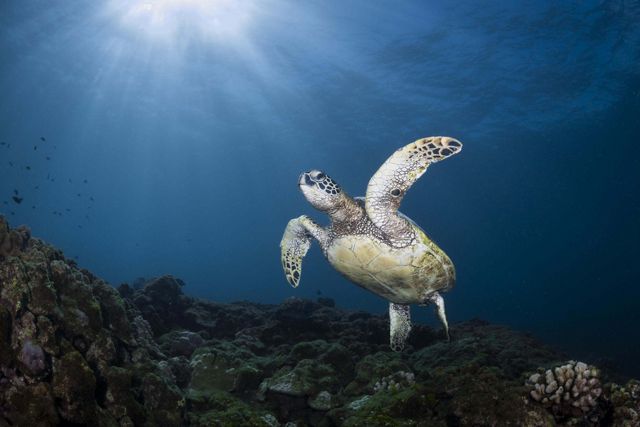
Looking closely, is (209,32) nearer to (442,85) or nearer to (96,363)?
(442,85)

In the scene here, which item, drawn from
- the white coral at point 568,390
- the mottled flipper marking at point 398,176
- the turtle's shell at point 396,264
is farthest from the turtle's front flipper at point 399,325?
the white coral at point 568,390

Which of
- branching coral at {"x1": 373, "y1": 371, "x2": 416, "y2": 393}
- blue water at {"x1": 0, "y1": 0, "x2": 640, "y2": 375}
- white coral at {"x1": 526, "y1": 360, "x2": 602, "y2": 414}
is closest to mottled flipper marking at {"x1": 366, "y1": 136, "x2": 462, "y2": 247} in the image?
branching coral at {"x1": 373, "y1": 371, "x2": 416, "y2": 393}

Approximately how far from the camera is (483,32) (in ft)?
72.2

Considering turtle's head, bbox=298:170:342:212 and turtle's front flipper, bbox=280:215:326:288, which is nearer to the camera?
turtle's head, bbox=298:170:342:212

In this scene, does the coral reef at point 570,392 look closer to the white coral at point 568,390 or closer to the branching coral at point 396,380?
the white coral at point 568,390

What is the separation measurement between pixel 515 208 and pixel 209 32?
71.2 meters

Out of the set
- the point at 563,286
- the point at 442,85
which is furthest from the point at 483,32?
the point at 563,286

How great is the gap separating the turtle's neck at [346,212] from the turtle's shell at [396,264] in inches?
12.2

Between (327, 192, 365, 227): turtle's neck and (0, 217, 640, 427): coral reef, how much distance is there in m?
2.31

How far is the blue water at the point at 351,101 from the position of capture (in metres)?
22.2

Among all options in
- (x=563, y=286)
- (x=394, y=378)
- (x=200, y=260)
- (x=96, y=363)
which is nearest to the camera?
(x=96, y=363)

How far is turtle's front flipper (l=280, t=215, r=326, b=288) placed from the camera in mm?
6938

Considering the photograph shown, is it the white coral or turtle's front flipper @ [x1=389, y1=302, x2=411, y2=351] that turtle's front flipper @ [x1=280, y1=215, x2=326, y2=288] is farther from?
the white coral

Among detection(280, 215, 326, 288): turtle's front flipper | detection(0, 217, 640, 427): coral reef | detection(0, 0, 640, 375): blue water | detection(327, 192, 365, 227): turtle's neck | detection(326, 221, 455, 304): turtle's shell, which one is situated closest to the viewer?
detection(0, 217, 640, 427): coral reef
